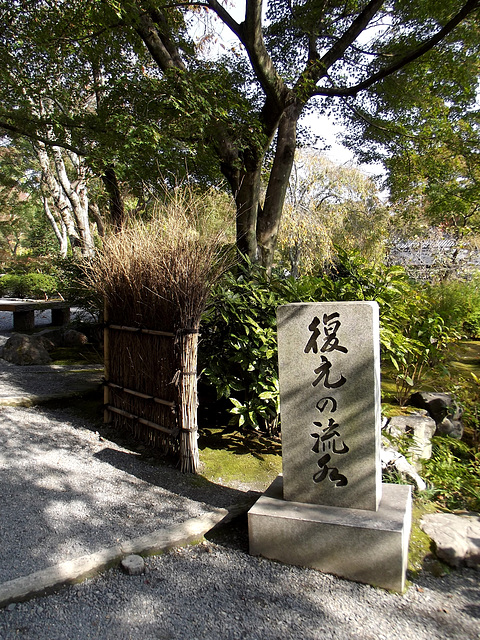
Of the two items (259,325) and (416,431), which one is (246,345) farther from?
(416,431)

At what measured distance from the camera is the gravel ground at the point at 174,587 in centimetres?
218

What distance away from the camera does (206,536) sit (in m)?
3.03

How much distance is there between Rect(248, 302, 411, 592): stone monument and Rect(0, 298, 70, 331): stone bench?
852cm

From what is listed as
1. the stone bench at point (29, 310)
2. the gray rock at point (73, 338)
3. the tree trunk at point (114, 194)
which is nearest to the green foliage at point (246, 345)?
the tree trunk at point (114, 194)

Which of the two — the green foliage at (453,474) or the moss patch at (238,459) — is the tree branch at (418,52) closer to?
the green foliage at (453,474)

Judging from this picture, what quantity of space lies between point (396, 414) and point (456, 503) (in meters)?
1.35

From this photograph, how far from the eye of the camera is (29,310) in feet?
36.7

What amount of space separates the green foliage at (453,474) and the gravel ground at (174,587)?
119cm

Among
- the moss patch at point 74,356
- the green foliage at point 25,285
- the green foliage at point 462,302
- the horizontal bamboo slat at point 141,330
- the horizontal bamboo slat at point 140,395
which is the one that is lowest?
the moss patch at point 74,356

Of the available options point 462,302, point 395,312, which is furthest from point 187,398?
point 462,302

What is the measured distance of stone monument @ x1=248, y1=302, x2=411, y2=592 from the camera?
2.61m

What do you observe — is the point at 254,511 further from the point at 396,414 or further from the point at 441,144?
the point at 441,144

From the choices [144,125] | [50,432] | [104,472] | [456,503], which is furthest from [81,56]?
[456,503]

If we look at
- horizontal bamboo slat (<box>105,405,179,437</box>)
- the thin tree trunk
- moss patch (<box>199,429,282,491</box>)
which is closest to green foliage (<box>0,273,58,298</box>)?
the thin tree trunk
